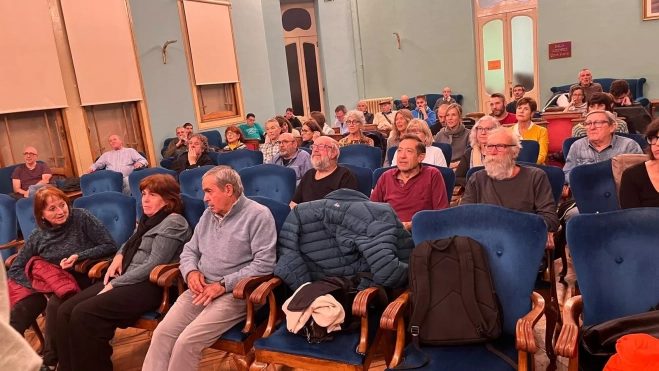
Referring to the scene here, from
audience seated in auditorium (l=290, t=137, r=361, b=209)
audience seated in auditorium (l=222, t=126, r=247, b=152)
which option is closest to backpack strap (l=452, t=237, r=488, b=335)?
audience seated in auditorium (l=290, t=137, r=361, b=209)

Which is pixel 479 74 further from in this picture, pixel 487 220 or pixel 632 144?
pixel 487 220

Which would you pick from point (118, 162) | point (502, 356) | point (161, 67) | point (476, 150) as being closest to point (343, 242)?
point (502, 356)

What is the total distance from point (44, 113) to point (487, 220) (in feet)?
22.7

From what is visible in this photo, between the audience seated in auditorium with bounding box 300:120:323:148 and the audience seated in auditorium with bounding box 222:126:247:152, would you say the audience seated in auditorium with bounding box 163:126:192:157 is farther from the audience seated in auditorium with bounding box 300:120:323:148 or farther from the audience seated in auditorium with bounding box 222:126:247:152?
the audience seated in auditorium with bounding box 300:120:323:148

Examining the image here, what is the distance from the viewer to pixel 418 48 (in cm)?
1127

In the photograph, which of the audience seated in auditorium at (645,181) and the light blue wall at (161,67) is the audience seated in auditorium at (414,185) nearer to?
the audience seated in auditorium at (645,181)

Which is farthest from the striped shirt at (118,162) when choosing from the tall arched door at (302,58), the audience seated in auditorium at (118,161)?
the tall arched door at (302,58)

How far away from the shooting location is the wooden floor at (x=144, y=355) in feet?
8.27

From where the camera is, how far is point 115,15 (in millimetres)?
7578

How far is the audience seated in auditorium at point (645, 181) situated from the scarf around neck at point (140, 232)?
2.53m

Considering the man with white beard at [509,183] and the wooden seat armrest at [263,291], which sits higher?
the man with white beard at [509,183]

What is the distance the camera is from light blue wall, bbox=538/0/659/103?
8.52 m

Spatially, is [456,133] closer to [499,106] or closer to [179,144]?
[499,106]

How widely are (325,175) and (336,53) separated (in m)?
8.84
